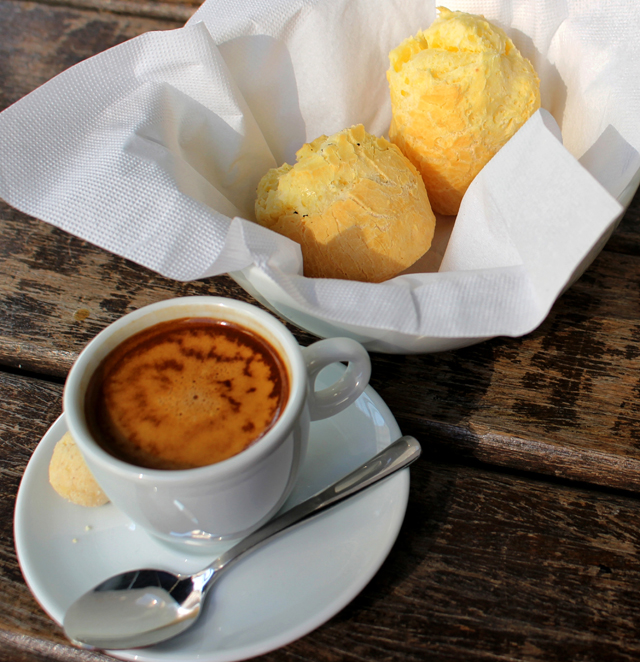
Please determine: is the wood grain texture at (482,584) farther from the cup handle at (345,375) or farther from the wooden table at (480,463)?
the cup handle at (345,375)

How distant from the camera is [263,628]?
1.34ft

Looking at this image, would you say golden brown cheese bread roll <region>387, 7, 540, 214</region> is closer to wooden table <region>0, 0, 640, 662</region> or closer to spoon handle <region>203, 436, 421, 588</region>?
wooden table <region>0, 0, 640, 662</region>

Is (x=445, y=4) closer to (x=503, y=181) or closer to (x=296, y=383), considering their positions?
(x=503, y=181)

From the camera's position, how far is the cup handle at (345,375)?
0.46 m

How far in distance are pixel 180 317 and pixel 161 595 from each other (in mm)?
225

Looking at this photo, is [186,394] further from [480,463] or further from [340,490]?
[480,463]

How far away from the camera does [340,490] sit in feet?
1.59

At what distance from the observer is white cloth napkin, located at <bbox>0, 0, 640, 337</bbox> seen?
50cm

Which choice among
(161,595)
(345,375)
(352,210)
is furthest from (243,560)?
(352,210)

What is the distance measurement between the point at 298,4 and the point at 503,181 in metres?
0.38

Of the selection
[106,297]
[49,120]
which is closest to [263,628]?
[106,297]

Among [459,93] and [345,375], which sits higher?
[459,93]

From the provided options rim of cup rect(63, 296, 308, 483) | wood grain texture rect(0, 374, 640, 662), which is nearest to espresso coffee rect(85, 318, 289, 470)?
rim of cup rect(63, 296, 308, 483)

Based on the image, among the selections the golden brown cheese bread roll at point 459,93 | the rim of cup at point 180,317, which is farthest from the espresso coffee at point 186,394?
the golden brown cheese bread roll at point 459,93
